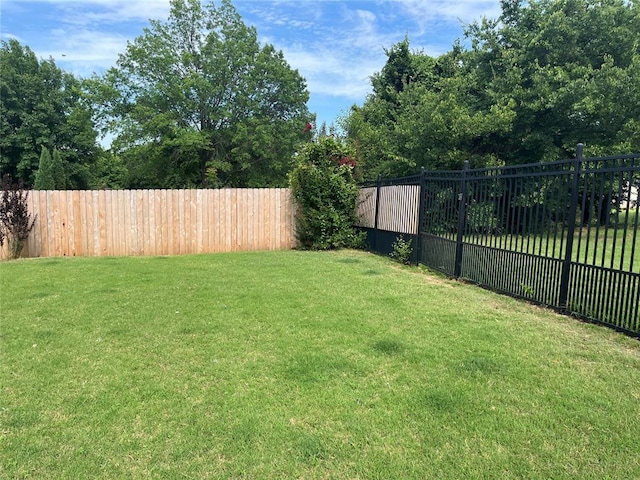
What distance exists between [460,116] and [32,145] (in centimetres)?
2360

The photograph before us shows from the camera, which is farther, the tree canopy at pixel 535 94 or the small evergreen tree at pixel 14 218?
the tree canopy at pixel 535 94

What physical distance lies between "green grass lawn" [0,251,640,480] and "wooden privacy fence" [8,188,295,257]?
4.86 m

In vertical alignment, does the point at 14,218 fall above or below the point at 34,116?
below

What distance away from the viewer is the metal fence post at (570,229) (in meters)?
4.29

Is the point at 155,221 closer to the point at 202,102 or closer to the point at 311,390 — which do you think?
the point at 311,390

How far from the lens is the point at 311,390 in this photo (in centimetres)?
275

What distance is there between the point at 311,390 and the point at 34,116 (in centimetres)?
2737

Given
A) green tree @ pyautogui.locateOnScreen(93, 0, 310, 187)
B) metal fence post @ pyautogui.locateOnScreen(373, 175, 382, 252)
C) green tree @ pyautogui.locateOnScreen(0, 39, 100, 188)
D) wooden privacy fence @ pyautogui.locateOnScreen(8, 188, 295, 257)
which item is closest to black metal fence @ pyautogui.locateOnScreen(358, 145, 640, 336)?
metal fence post @ pyautogui.locateOnScreen(373, 175, 382, 252)

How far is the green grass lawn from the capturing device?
80.9 inches

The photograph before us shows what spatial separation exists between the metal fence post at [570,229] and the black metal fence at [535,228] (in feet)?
0.04

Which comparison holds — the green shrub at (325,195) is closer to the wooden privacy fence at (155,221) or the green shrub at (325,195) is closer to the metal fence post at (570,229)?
the wooden privacy fence at (155,221)

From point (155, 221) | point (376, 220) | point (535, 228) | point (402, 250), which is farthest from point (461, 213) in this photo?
point (155, 221)

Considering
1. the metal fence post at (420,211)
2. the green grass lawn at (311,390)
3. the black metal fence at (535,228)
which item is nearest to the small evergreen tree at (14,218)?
the green grass lawn at (311,390)

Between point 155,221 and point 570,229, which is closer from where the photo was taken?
point 570,229
